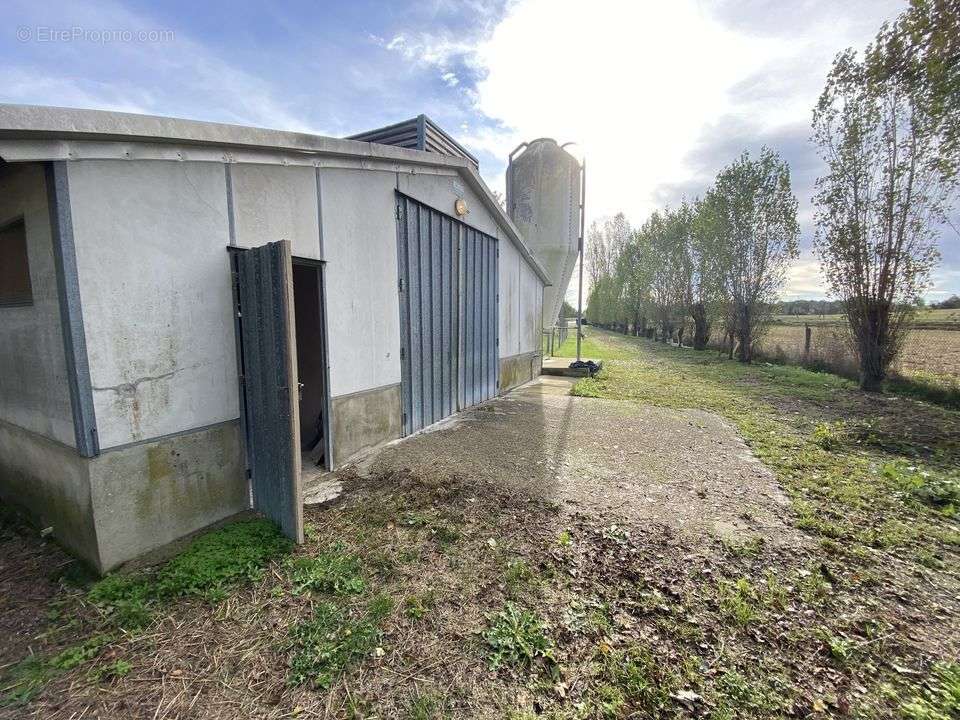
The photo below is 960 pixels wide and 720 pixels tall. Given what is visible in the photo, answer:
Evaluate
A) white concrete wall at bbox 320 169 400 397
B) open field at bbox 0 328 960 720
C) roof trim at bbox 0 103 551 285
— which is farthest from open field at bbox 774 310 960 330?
roof trim at bbox 0 103 551 285

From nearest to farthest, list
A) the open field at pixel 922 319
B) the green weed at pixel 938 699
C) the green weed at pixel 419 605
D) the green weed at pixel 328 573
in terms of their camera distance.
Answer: the green weed at pixel 938 699 < the green weed at pixel 419 605 < the green weed at pixel 328 573 < the open field at pixel 922 319

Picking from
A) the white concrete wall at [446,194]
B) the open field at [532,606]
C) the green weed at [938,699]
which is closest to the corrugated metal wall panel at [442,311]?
the white concrete wall at [446,194]

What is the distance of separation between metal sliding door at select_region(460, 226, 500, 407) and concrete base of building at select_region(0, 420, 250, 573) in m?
4.16

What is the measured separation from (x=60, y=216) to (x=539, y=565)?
12.4 ft

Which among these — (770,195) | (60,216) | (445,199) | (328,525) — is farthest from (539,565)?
(770,195)

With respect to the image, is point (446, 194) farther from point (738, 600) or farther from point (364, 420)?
point (738, 600)

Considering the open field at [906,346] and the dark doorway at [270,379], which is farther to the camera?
the open field at [906,346]

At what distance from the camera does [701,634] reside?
2.16 metres

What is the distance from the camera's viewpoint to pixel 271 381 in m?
3.05

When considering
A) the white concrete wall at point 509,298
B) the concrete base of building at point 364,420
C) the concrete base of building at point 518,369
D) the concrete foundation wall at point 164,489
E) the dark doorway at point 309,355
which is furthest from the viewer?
the concrete base of building at point 518,369

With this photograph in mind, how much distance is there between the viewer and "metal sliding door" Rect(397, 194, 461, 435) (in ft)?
17.5

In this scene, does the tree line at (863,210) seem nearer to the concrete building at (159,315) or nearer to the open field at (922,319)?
the open field at (922,319)

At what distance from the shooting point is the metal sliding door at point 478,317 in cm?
687

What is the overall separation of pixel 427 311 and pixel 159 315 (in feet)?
11.0
